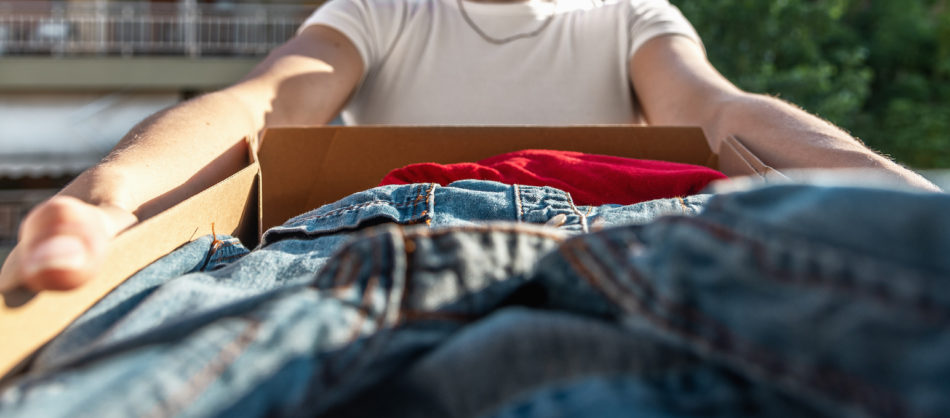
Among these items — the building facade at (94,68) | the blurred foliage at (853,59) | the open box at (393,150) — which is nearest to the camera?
the open box at (393,150)

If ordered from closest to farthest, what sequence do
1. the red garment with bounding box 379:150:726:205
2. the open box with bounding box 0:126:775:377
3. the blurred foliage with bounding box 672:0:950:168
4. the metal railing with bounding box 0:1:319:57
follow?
the red garment with bounding box 379:150:726:205, the open box with bounding box 0:126:775:377, the blurred foliage with bounding box 672:0:950:168, the metal railing with bounding box 0:1:319:57

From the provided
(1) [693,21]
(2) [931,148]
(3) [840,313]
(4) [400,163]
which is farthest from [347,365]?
(2) [931,148]

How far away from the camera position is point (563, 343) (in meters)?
0.27

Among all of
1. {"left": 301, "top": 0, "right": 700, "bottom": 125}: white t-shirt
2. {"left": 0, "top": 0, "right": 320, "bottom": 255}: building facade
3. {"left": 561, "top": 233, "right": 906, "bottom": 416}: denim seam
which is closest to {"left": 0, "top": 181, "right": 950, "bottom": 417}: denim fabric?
{"left": 561, "top": 233, "right": 906, "bottom": 416}: denim seam

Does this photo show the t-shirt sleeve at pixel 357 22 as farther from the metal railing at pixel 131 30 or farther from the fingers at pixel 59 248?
the metal railing at pixel 131 30

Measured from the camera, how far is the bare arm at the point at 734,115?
653 millimetres

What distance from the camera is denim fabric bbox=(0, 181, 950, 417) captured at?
8.5 inches

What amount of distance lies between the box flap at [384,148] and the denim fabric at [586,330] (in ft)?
1.46

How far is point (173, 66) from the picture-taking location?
6.09 metres

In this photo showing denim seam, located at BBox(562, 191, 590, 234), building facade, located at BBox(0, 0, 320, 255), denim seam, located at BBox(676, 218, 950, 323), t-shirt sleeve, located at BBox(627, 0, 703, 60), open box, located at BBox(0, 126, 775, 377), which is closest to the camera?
denim seam, located at BBox(676, 218, 950, 323)

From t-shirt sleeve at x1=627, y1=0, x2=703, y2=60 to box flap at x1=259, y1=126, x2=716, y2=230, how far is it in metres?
0.31

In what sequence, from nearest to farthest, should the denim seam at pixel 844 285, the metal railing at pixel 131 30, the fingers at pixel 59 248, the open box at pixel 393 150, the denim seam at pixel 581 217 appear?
1. the denim seam at pixel 844 285
2. the fingers at pixel 59 248
3. the denim seam at pixel 581 217
4. the open box at pixel 393 150
5. the metal railing at pixel 131 30

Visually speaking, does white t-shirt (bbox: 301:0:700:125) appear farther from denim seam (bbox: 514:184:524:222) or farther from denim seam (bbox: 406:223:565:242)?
denim seam (bbox: 406:223:565:242)

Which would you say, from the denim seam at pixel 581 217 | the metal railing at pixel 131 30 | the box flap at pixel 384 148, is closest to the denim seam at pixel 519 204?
the denim seam at pixel 581 217
